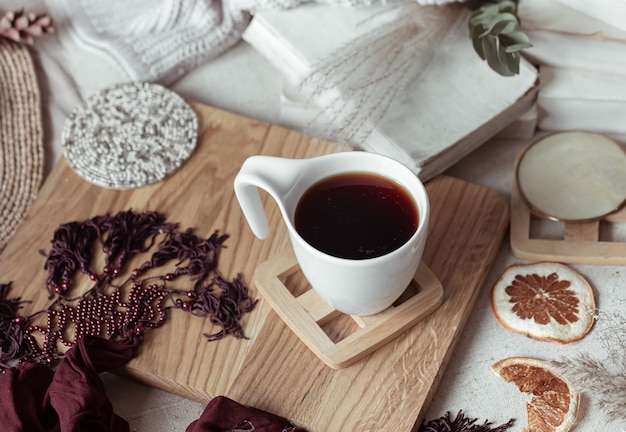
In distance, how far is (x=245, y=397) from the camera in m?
0.98

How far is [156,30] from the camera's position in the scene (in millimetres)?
1396

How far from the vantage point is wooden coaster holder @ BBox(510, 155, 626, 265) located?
109 cm

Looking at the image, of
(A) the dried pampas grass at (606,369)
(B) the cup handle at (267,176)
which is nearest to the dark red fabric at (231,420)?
(B) the cup handle at (267,176)

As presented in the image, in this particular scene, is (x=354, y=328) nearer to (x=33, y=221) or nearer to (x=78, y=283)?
(x=78, y=283)

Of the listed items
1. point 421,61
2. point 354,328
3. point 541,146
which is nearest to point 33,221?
point 354,328

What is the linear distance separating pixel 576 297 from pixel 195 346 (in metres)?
0.49

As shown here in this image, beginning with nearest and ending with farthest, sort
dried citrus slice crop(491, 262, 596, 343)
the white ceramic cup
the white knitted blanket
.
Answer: the white ceramic cup, dried citrus slice crop(491, 262, 596, 343), the white knitted blanket

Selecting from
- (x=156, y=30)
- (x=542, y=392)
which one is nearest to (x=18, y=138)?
(x=156, y=30)

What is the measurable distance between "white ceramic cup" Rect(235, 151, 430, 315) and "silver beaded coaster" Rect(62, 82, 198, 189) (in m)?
0.27

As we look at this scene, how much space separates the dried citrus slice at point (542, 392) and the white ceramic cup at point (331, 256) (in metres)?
0.17

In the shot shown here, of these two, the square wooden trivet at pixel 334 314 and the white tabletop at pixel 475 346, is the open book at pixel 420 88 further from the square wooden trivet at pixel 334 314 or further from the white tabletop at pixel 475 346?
the square wooden trivet at pixel 334 314

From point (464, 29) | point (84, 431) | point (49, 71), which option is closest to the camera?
point (84, 431)

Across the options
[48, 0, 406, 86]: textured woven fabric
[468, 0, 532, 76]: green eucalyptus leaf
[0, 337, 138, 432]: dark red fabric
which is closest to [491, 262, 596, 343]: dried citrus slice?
[468, 0, 532, 76]: green eucalyptus leaf

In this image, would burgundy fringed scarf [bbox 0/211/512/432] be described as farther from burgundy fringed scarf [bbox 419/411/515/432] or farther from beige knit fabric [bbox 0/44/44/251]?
beige knit fabric [bbox 0/44/44/251]
